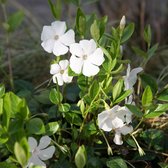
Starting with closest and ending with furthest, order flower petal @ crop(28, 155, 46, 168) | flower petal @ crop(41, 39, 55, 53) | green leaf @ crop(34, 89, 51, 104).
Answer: flower petal @ crop(28, 155, 46, 168), flower petal @ crop(41, 39, 55, 53), green leaf @ crop(34, 89, 51, 104)

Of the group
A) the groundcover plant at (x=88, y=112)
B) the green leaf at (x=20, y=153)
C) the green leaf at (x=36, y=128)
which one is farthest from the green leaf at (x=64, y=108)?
the green leaf at (x=20, y=153)

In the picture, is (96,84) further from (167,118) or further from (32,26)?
(32,26)

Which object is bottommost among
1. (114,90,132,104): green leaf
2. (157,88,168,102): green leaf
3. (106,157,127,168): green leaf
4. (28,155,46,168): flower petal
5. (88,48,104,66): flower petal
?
(106,157,127,168): green leaf

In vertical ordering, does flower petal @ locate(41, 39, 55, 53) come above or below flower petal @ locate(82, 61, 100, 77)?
above

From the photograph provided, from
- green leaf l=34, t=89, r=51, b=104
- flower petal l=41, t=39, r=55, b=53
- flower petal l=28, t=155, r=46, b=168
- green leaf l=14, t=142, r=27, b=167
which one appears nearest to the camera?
green leaf l=14, t=142, r=27, b=167

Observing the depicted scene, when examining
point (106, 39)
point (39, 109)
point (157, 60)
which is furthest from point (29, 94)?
point (157, 60)

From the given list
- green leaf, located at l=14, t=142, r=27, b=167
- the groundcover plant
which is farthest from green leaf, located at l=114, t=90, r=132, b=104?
green leaf, located at l=14, t=142, r=27, b=167

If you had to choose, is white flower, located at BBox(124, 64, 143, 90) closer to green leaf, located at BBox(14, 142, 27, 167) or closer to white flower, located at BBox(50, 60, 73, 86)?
white flower, located at BBox(50, 60, 73, 86)

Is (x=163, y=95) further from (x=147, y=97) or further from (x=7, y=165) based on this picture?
(x=7, y=165)
